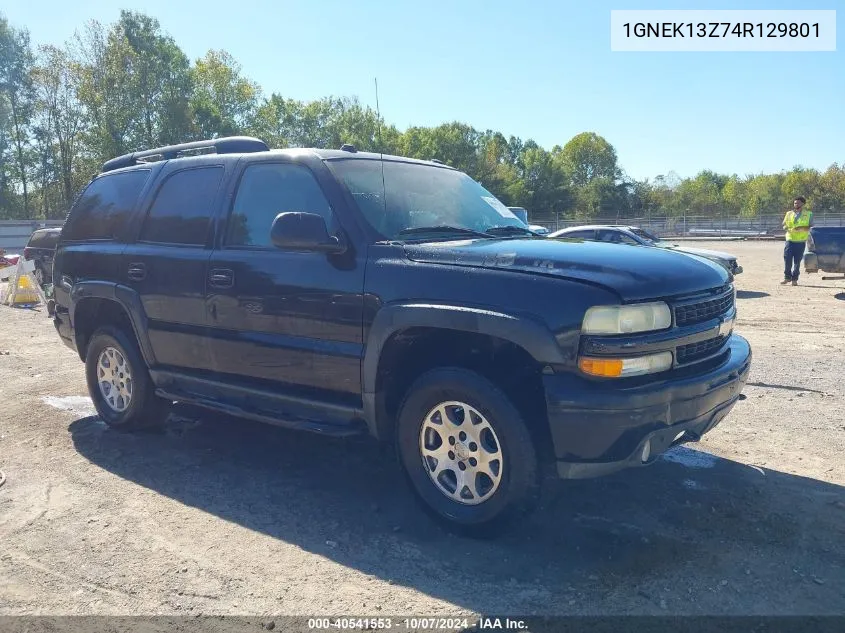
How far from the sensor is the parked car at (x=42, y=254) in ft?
44.0

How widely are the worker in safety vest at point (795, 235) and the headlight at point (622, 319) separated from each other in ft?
43.0

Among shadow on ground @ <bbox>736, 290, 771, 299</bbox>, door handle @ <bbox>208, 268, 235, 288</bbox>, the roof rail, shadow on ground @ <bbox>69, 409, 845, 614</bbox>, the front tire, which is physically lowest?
shadow on ground @ <bbox>736, 290, 771, 299</bbox>

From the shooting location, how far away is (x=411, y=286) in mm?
3645

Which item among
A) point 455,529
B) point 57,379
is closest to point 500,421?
point 455,529

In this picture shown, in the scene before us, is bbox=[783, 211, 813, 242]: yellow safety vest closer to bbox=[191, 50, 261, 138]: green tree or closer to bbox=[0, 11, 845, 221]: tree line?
bbox=[0, 11, 845, 221]: tree line

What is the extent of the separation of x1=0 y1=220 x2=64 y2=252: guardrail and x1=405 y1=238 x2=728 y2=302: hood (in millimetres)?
31152

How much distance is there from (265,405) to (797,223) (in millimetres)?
13713

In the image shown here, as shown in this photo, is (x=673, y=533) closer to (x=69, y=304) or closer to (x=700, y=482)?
(x=700, y=482)

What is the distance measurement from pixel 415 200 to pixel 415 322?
43.6 inches

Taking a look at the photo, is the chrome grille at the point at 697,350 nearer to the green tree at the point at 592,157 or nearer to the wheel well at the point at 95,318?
the wheel well at the point at 95,318

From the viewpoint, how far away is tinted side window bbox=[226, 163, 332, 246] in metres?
4.29

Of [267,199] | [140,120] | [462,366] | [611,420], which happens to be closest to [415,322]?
[462,366]

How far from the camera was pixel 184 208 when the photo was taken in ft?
16.3

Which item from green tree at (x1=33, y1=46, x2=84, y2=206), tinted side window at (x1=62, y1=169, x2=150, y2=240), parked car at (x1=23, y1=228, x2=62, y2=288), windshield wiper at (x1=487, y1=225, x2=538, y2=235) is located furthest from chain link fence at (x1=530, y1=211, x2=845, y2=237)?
windshield wiper at (x1=487, y1=225, x2=538, y2=235)
